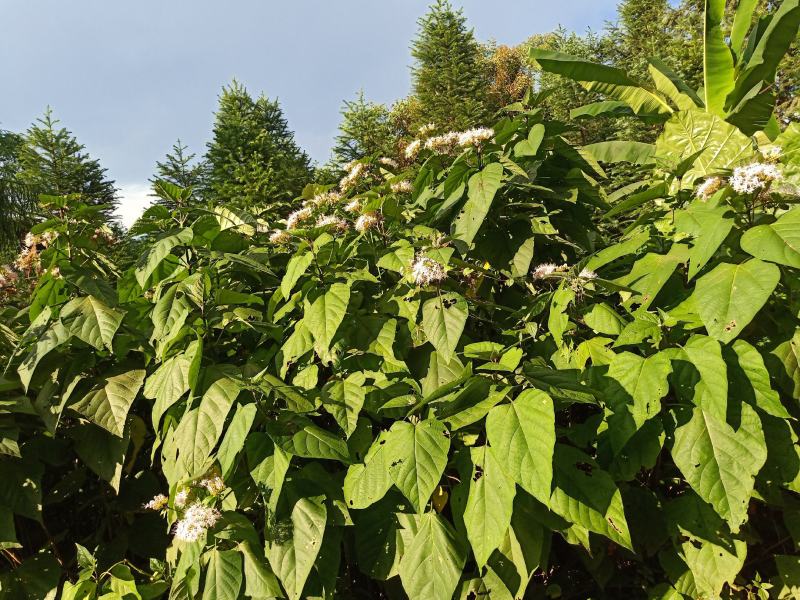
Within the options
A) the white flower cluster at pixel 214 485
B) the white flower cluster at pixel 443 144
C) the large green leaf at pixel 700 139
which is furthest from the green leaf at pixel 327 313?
the large green leaf at pixel 700 139

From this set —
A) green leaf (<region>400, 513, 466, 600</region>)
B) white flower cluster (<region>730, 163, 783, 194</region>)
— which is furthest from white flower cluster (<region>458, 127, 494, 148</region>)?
green leaf (<region>400, 513, 466, 600</region>)

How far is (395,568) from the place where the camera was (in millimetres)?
1356

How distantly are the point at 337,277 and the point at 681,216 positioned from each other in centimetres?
102

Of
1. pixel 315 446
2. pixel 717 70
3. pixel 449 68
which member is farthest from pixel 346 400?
pixel 449 68

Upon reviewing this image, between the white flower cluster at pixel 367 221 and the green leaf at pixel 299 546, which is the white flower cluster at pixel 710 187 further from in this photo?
the green leaf at pixel 299 546

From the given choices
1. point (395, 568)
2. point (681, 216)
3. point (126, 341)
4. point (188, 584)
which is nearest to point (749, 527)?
point (681, 216)

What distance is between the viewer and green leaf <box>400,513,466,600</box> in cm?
125

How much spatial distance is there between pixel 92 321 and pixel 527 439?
1.37 metres

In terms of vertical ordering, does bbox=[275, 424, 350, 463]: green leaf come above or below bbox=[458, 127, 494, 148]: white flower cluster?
below

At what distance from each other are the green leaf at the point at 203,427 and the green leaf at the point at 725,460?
116 centimetres

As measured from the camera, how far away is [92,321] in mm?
1599

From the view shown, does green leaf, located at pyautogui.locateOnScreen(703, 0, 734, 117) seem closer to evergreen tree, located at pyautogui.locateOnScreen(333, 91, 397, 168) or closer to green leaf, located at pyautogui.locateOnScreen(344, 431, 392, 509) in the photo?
green leaf, located at pyautogui.locateOnScreen(344, 431, 392, 509)

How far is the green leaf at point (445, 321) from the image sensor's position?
135 centimetres

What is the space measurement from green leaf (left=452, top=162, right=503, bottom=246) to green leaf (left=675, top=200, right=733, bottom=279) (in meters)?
0.52
